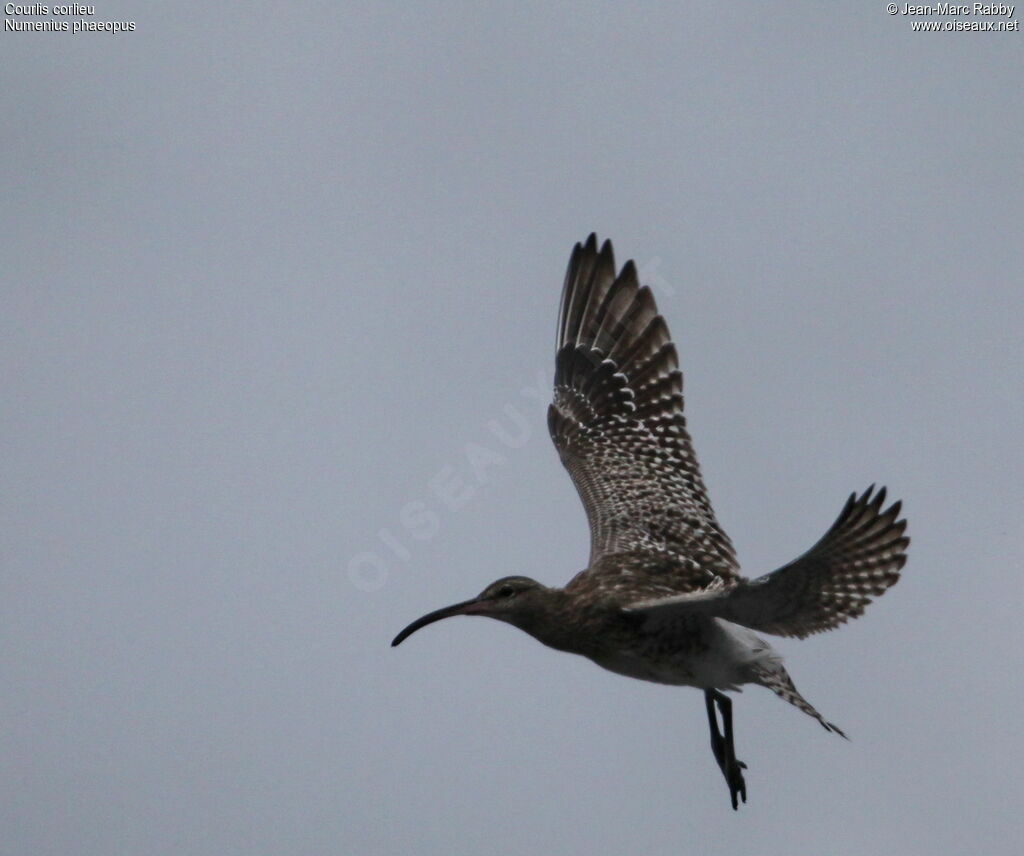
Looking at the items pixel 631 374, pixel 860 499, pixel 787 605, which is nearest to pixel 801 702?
pixel 787 605

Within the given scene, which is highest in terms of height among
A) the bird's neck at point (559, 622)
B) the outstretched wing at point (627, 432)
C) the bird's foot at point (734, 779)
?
the outstretched wing at point (627, 432)

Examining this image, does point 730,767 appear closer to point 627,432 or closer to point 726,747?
point 726,747

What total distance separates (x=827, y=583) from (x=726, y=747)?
343cm

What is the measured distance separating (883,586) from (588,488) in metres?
4.89

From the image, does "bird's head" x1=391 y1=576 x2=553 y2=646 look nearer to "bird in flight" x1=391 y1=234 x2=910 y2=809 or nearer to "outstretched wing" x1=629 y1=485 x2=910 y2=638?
"bird in flight" x1=391 y1=234 x2=910 y2=809

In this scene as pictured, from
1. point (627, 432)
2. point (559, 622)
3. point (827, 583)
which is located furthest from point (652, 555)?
point (827, 583)

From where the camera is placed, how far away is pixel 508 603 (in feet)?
51.9

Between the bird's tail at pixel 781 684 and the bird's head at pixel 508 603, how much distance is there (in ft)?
6.63

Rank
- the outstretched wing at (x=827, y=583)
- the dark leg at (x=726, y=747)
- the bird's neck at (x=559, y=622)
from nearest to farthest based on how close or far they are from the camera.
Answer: the outstretched wing at (x=827, y=583) → the bird's neck at (x=559, y=622) → the dark leg at (x=726, y=747)

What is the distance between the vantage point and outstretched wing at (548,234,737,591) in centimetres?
1692

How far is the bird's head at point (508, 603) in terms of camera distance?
1566 cm

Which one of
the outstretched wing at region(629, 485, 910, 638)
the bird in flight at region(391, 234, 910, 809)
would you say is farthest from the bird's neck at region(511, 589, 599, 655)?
the outstretched wing at region(629, 485, 910, 638)

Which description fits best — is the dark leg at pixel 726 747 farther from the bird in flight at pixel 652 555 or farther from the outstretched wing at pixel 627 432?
the outstretched wing at pixel 627 432

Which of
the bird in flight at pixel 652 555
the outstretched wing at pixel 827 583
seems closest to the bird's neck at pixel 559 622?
the bird in flight at pixel 652 555
